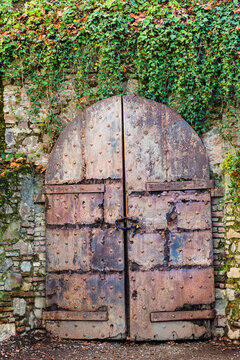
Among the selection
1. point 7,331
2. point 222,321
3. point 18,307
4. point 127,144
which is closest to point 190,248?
point 222,321

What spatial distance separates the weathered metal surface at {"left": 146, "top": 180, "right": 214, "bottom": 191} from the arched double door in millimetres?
12

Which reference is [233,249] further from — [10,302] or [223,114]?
[10,302]

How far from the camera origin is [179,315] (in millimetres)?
4047

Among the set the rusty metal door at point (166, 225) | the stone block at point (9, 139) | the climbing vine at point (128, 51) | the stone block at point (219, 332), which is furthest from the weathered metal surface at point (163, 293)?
the stone block at point (9, 139)

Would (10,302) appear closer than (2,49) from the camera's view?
Yes

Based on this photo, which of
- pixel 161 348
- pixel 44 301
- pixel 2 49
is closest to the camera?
pixel 161 348

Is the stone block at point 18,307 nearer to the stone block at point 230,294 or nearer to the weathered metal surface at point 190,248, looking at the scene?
the weathered metal surface at point 190,248

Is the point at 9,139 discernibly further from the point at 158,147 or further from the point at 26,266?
the point at 158,147

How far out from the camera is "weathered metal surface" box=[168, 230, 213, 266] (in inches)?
163

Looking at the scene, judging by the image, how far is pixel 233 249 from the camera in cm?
411

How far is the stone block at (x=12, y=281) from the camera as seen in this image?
418 cm

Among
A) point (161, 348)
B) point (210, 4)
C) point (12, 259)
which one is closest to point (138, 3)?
point (210, 4)

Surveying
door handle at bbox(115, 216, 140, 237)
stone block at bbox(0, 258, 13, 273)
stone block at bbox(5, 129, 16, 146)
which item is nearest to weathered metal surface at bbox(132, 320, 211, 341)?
door handle at bbox(115, 216, 140, 237)

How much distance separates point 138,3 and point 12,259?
11.7ft
